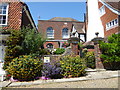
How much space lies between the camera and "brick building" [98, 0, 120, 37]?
1309 centimetres

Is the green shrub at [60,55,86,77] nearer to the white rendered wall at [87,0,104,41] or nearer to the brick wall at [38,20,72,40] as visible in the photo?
the white rendered wall at [87,0,104,41]

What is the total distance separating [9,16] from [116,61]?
9.18 meters

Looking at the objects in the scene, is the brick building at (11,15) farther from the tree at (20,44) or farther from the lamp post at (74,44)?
the lamp post at (74,44)

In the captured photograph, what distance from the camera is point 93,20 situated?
1775 cm

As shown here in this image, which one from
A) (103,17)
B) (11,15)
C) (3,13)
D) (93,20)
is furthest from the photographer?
A: (93,20)

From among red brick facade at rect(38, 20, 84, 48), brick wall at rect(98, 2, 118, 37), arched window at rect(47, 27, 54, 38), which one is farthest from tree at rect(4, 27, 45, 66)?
arched window at rect(47, 27, 54, 38)

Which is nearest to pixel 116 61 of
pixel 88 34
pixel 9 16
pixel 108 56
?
pixel 108 56

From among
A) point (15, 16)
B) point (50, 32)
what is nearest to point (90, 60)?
point (15, 16)

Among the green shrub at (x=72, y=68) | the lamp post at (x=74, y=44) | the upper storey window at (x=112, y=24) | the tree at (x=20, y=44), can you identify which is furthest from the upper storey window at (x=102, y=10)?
the tree at (x=20, y=44)

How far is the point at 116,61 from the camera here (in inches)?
296

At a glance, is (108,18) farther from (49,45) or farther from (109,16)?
(49,45)

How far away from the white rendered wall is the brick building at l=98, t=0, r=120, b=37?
2.44ft

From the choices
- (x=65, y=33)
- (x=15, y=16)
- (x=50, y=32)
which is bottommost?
(x=15, y=16)

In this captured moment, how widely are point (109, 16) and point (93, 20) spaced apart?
11.4 ft
